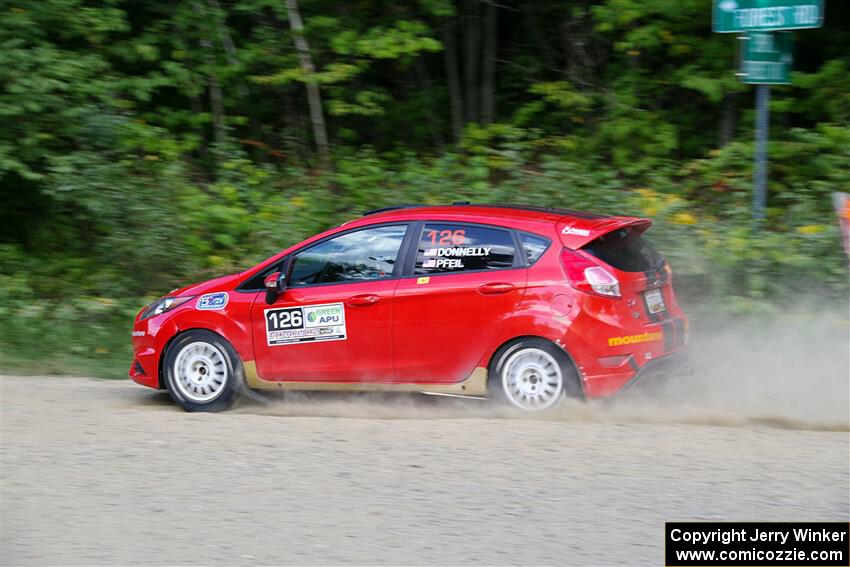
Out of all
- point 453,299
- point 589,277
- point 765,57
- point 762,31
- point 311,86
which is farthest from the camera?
point 311,86

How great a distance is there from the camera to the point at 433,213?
8.15m

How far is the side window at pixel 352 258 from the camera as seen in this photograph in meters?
8.13

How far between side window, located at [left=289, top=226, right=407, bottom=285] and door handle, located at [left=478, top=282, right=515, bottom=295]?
81 cm

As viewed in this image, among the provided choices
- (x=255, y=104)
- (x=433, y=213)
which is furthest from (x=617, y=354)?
(x=255, y=104)

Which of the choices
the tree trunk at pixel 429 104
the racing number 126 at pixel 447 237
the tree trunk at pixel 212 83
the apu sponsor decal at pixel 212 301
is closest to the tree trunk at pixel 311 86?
the tree trunk at pixel 212 83

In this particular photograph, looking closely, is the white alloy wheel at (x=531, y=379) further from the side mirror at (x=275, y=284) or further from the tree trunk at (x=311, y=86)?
the tree trunk at (x=311, y=86)

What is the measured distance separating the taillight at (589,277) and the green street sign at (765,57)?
4.30m

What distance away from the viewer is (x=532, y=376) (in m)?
7.70

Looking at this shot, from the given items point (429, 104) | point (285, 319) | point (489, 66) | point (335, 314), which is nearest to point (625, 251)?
point (335, 314)

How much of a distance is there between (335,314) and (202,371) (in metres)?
1.32

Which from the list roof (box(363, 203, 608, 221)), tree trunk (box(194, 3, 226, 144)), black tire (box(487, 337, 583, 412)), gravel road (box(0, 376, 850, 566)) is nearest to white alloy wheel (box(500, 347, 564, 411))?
black tire (box(487, 337, 583, 412))

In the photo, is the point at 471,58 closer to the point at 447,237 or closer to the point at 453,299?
the point at 447,237

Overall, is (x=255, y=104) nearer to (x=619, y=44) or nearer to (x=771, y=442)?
(x=619, y=44)

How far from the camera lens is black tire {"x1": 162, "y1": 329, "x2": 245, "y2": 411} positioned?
839cm
